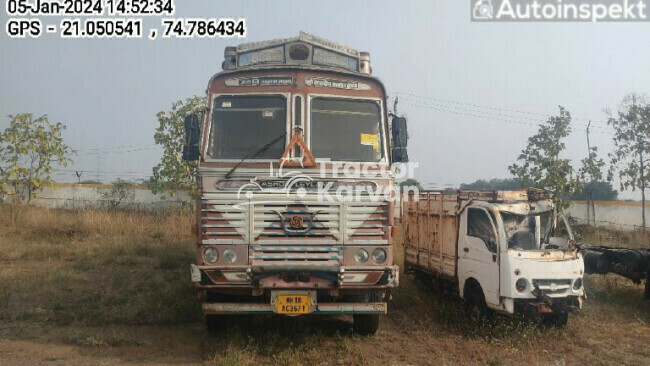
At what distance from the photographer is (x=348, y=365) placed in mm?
6102

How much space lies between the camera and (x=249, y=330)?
7.30m

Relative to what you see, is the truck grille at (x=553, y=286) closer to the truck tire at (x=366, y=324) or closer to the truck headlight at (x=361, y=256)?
the truck tire at (x=366, y=324)

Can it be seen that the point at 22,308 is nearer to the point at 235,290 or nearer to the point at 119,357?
the point at 119,357

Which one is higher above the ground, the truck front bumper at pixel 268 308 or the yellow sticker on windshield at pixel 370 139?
the yellow sticker on windshield at pixel 370 139

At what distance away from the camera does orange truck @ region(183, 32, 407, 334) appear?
5930 millimetres

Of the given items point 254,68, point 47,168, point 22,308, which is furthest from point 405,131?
point 47,168

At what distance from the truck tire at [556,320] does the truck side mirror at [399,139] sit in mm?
3398

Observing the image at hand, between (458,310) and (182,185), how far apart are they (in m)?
12.8

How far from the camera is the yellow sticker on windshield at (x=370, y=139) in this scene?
259 inches

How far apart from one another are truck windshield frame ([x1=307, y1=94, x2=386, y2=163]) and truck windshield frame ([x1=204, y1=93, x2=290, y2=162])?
1.20 ft

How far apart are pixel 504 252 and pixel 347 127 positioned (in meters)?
2.80

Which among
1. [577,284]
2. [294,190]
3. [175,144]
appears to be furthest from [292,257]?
[175,144]

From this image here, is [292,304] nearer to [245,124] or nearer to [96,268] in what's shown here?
[245,124]

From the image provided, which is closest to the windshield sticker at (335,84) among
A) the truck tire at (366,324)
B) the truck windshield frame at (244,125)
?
the truck windshield frame at (244,125)
